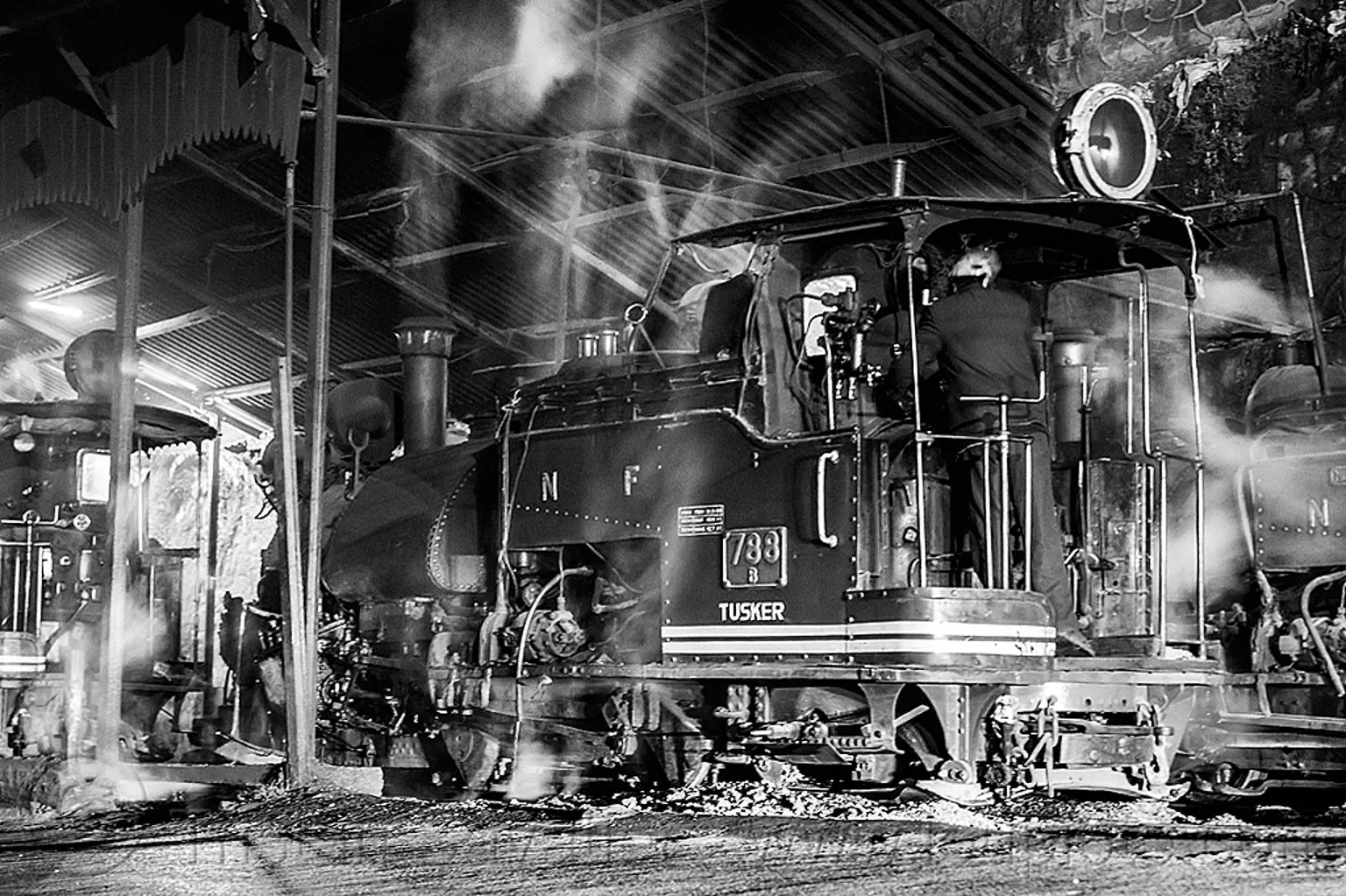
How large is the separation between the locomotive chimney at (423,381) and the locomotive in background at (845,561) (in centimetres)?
106

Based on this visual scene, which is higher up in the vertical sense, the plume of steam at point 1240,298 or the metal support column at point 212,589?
the plume of steam at point 1240,298

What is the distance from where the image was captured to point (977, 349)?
27.9 feet

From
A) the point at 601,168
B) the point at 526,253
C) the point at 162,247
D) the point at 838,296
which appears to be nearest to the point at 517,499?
the point at 838,296

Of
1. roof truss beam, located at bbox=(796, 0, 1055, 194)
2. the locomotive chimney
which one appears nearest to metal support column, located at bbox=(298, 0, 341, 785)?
the locomotive chimney

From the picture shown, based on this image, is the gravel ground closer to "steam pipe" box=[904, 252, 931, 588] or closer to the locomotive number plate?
the locomotive number plate

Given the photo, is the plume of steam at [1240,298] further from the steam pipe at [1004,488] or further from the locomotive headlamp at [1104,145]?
the steam pipe at [1004,488]

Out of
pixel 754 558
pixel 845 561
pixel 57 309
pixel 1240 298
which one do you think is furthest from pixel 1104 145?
pixel 57 309

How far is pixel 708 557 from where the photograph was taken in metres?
8.86

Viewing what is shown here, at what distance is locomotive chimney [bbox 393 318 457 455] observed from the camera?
1245 cm

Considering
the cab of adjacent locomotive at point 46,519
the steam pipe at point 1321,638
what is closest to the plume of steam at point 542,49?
the cab of adjacent locomotive at point 46,519

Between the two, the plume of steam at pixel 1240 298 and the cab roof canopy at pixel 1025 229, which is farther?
the plume of steam at pixel 1240 298

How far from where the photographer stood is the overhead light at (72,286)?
1978 centimetres

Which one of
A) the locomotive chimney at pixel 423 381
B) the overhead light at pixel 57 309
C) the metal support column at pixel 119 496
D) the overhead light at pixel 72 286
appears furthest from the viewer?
A: the overhead light at pixel 57 309

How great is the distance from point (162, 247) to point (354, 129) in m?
4.02
